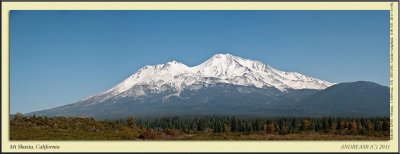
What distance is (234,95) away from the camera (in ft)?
308

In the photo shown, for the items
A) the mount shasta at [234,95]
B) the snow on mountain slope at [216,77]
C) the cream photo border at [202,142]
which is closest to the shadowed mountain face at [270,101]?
the mount shasta at [234,95]

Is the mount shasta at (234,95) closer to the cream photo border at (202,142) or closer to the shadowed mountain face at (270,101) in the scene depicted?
the shadowed mountain face at (270,101)

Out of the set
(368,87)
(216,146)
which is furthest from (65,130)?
(368,87)

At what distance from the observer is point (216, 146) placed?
15781 mm

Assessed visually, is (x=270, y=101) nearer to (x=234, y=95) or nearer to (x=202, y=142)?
(x=234, y=95)

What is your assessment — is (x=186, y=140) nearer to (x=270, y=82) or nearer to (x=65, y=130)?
(x=65, y=130)

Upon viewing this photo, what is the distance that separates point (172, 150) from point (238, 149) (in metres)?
1.83

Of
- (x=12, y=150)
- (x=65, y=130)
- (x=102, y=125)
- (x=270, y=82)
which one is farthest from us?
(x=270, y=82)

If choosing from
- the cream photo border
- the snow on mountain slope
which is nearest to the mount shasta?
the snow on mountain slope

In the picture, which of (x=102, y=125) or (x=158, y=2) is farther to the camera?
(x=102, y=125)

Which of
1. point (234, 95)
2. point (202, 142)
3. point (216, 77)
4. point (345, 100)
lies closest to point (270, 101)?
point (234, 95)

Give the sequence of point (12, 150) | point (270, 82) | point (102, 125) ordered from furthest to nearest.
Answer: point (270, 82) < point (102, 125) < point (12, 150)

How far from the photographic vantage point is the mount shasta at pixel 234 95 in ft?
224

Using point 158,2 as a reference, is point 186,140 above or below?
below
